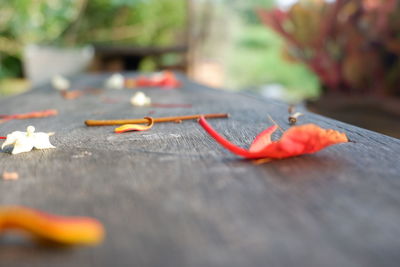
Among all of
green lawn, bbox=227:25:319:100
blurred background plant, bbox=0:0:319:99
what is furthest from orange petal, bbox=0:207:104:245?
green lawn, bbox=227:25:319:100

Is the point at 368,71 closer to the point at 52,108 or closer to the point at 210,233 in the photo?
the point at 52,108

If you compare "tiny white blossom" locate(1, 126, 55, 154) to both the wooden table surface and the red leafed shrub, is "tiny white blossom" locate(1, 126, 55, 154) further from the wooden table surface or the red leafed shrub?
the red leafed shrub

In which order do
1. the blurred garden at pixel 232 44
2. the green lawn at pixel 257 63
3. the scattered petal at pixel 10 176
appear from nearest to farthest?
the scattered petal at pixel 10 176 < the blurred garden at pixel 232 44 < the green lawn at pixel 257 63

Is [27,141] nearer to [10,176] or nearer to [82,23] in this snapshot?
[10,176]

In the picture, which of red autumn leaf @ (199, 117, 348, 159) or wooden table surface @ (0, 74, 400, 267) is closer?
wooden table surface @ (0, 74, 400, 267)

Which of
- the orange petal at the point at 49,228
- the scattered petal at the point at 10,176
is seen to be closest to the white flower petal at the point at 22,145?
the scattered petal at the point at 10,176

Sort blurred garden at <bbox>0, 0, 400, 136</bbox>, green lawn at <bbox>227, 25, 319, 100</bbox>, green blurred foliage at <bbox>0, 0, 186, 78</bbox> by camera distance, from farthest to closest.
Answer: green lawn at <bbox>227, 25, 319, 100</bbox>
green blurred foliage at <bbox>0, 0, 186, 78</bbox>
blurred garden at <bbox>0, 0, 400, 136</bbox>

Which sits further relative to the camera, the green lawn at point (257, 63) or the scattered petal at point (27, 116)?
the green lawn at point (257, 63)

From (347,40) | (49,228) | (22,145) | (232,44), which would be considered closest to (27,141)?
(22,145)

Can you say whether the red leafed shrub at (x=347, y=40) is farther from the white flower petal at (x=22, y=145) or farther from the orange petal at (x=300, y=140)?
the white flower petal at (x=22, y=145)

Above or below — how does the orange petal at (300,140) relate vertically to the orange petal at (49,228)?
below
